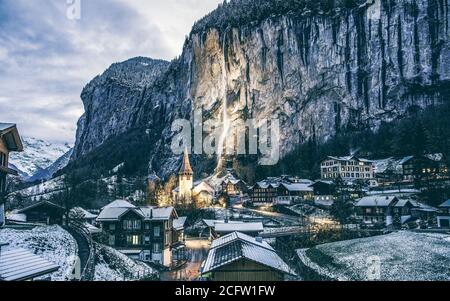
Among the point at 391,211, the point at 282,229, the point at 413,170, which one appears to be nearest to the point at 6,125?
the point at 282,229

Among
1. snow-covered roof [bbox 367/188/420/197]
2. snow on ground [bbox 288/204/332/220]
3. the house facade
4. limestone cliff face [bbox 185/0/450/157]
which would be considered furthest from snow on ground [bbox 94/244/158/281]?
limestone cliff face [bbox 185/0/450/157]

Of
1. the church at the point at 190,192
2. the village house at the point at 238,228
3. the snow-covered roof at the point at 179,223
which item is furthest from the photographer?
the church at the point at 190,192

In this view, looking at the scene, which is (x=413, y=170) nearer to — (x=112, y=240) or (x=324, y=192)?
(x=324, y=192)

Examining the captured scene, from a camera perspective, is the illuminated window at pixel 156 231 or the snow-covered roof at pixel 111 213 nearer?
the snow-covered roof at pixel 111 213

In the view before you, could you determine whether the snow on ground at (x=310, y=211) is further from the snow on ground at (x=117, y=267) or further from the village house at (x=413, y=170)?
the snow on ground at (x=117, y=267)

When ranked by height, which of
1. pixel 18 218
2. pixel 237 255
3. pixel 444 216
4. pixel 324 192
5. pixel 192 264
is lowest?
pixel 192 264

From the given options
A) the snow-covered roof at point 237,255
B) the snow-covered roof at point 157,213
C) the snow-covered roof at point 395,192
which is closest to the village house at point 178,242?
the snow-covered roof at point 157,213

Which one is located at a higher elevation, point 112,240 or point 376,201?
point 376,201
